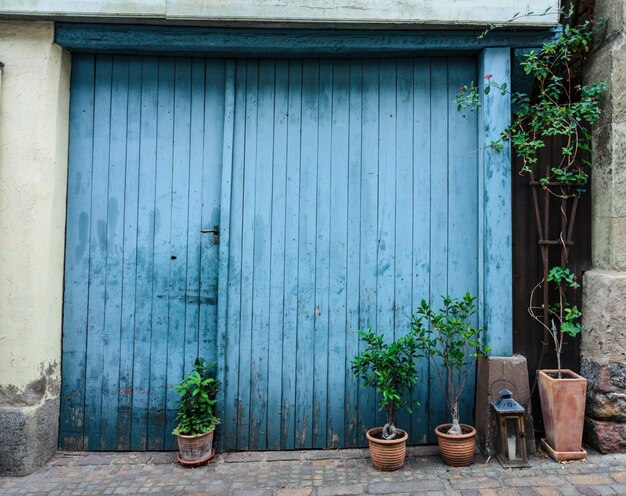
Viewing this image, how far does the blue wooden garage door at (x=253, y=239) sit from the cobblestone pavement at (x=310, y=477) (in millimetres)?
212

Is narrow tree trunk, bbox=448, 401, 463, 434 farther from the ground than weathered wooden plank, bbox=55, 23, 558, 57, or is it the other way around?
weathered wooden plank, bbox=55, 23, 558, 57

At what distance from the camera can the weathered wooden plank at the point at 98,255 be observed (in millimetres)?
3699

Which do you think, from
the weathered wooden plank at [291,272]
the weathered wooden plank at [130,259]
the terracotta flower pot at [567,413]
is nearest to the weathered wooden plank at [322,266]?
the weathered wooden plank at [291,272]

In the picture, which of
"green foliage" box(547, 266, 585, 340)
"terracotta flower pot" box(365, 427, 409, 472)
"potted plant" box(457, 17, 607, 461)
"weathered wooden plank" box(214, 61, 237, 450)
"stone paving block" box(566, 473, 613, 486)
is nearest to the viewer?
"stone paving block" box(566, 473, 613, 486)

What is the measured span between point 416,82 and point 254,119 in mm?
1317

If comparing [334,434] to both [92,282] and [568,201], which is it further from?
[568,201]

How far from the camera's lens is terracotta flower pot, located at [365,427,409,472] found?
10.7ft

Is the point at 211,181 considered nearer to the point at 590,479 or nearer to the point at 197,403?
the point at 197,403

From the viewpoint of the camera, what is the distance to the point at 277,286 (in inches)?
147

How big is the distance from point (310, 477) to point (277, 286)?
4.50 ft

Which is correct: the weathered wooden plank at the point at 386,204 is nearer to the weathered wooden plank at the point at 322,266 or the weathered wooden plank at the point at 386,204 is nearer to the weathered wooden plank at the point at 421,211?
the weathered wooden plank at the point at 421,211

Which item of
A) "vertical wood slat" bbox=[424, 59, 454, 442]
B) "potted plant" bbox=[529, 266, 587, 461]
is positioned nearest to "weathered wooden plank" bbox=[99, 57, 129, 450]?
"vertical wood slat" bbox=[424, 59, 454, 442]

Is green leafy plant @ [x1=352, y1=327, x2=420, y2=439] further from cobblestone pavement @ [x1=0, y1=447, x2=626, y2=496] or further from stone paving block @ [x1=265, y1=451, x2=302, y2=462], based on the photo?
stone paving block @ [x1=265, y1=451, x2=302, y2=462]

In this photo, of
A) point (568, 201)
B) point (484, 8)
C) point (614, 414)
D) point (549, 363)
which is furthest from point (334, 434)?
point (484, 8)
